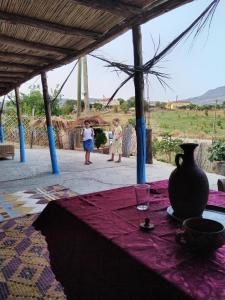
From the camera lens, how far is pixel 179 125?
41.4ft

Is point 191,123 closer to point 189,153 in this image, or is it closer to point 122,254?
point 189,153

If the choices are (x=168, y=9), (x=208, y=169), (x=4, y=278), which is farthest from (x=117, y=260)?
(x=208, y=169)

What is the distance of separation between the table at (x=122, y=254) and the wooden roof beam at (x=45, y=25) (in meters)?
2.20

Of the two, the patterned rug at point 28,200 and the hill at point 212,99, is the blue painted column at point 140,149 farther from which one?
the hill at point 212,99

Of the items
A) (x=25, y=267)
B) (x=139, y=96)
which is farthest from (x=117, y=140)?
(x=25, y=267)

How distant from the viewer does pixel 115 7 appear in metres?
2.71

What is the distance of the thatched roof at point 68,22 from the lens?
9.06ft

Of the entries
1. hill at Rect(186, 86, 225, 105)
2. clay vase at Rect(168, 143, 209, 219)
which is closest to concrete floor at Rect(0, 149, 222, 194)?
hill at Rect(186, 86, 225, 105)

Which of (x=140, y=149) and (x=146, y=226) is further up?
(x=140, y=149)

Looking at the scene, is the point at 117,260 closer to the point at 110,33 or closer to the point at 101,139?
the point at 110,33

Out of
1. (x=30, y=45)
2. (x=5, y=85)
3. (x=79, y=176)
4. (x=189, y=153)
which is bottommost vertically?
(x=79, y=176)

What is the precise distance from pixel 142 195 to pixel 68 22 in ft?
8.21

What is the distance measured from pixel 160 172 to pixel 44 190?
8.58 feet

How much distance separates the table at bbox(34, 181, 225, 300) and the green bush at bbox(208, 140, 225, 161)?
17.8ft
